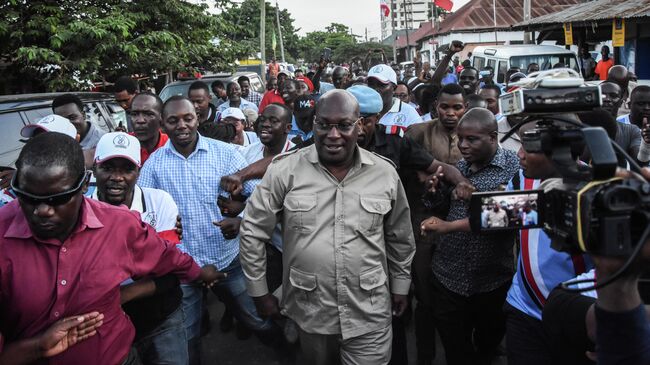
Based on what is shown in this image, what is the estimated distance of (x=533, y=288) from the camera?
231cm

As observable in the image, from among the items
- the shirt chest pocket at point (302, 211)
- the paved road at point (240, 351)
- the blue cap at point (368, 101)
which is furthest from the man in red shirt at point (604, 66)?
the shirt chest pocket at point (302, 211)

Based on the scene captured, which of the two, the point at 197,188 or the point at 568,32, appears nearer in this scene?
the point at 197,188

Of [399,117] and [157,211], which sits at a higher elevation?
[399,117]

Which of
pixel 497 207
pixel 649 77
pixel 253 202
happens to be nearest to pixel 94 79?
pixel 253 202

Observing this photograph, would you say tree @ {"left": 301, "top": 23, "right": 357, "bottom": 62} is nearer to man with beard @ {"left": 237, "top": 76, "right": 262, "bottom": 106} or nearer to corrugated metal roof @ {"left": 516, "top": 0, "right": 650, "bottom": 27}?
corrugated metal roof @ {"left": 516, "top": 0, "right": 650, "bottom": 27}

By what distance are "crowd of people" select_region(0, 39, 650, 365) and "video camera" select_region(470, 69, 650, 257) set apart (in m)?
0.05

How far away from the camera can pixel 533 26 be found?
16.2m

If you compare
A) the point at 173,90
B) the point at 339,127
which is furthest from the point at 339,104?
the point at 173,90

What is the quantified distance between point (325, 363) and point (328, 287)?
46 cm

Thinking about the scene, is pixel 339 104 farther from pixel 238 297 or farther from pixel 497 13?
pixel 497 13

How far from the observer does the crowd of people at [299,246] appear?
185cm

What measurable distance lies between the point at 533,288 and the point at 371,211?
2.67 ft

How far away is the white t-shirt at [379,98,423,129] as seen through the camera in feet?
15.8

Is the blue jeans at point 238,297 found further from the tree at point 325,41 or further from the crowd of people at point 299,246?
the tree at point 325,41
